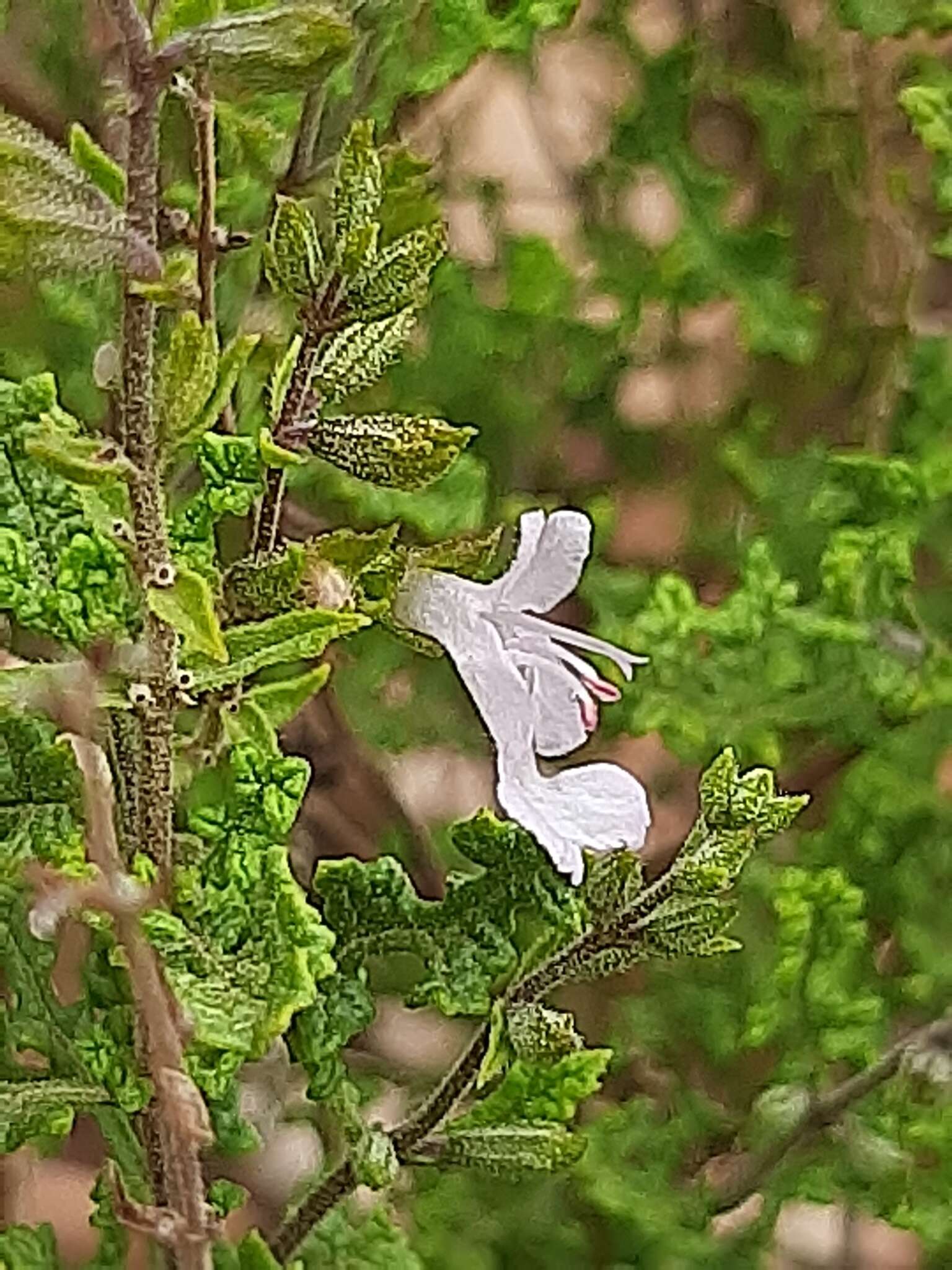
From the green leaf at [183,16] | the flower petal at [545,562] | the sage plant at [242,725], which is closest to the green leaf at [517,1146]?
the sage plant at [242,725]

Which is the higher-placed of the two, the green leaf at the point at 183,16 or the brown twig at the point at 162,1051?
the green leaf at the point at 183,16

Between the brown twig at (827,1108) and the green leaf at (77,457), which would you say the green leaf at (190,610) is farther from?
the brown twig at (827,1108)

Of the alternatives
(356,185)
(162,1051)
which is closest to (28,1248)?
(162,1051)

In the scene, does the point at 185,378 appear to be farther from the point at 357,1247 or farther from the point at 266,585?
the point at 357,1247

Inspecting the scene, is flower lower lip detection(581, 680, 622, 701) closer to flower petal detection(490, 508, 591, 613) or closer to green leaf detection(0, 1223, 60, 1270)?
flower petal detection(490, 508, 591, 613)

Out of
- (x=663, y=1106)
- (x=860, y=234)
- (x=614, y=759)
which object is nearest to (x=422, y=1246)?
(x=663, y=1106)

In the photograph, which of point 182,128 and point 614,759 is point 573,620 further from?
point 182,128

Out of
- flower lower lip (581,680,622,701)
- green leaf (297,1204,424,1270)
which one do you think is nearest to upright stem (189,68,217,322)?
flower lower lip (581,680,622,701)
